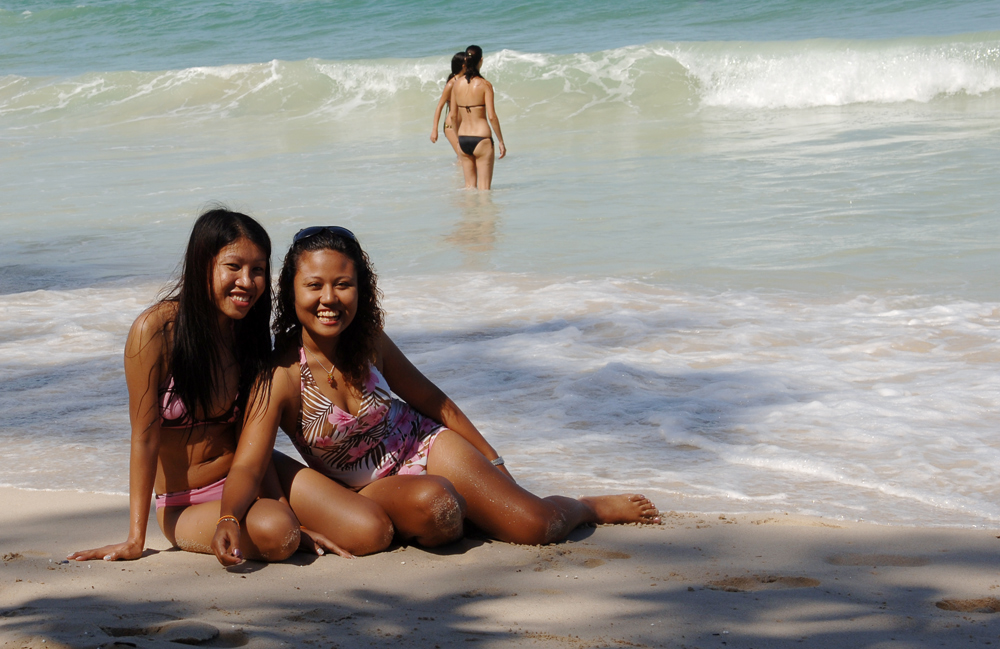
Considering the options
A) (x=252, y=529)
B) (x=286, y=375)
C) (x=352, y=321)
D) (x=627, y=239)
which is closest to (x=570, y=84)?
(x=627, y=239)

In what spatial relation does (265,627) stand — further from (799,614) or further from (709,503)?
(709,503)

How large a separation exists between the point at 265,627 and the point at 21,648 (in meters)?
0.55

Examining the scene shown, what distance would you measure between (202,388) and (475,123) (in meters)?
8.82

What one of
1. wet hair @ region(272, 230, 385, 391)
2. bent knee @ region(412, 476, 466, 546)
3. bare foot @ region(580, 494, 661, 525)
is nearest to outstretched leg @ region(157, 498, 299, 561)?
bent knee @ region(412, 476, 466, 546)

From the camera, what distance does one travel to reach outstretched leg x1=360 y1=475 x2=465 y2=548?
10.7 ft

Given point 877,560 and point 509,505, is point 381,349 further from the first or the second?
point 877,560

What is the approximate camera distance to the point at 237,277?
3266 mm

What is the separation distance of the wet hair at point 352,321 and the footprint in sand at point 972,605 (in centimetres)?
183

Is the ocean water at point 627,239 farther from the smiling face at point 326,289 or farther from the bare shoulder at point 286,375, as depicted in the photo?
the smiling face at point 326,289

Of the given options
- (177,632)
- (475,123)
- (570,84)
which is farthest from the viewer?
(570,84)

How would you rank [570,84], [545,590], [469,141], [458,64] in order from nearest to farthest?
[545,590] < [469,141] < [458,64] < [570,84]

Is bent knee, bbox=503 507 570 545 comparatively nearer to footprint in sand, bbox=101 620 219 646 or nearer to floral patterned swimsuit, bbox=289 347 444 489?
floral patterned swimsuit, bbox=289 347 444 489

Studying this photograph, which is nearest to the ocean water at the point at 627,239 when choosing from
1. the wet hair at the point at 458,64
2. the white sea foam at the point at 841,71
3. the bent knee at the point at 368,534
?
the white sea foam at the point at 841,71

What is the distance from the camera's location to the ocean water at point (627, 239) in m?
4.50
